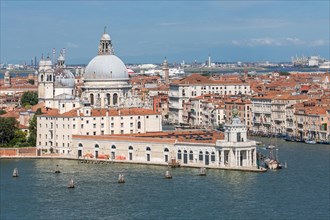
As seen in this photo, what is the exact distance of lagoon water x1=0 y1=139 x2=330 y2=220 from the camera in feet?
64.4

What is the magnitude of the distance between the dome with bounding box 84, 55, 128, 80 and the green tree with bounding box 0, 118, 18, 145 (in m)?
3.82

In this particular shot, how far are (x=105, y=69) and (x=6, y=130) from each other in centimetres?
454

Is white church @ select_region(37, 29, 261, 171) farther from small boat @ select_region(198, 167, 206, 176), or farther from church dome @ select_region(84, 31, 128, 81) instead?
small boat @ select_region(198, 167, 206, 176)

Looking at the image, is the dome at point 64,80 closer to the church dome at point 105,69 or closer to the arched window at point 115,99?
the church dome at point 105,69

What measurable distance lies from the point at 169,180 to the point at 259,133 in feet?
46.2

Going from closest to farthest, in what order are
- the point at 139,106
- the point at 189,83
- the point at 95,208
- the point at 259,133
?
1. the point at 95,208
2. the point at 139,106
3. the point at 259,133
4. the point at 189,83

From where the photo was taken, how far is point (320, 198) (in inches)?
827

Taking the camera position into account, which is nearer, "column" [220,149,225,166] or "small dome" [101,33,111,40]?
"column" [220,149,225,166]

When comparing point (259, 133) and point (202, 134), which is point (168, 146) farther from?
point (259, 133)

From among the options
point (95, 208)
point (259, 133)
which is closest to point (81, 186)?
point (95, 208)

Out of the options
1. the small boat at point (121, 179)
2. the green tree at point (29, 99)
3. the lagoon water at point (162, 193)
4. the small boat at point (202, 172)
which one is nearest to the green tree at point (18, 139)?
the lagoon water at point (162, 193)

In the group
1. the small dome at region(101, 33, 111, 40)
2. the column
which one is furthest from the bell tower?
the column

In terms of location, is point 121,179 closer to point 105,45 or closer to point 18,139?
point 18,139

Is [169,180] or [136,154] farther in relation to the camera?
[136,154]
